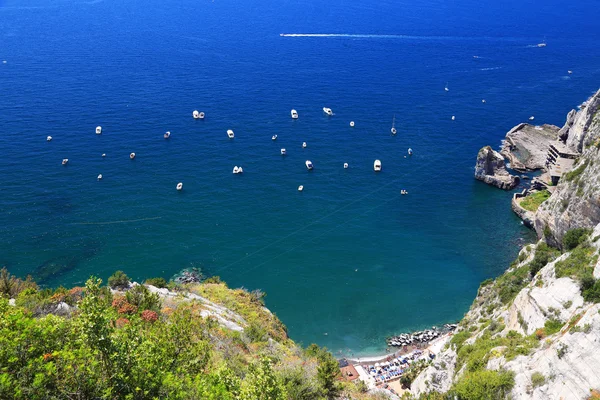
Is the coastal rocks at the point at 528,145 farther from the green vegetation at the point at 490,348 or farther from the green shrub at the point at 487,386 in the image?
the green shrub at the point at 487,386

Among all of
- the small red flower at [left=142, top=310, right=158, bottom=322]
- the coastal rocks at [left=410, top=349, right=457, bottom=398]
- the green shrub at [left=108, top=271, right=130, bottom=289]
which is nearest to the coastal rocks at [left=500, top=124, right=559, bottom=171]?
the coastal rocks at [left=410, top=349, right=457, bottom=398]

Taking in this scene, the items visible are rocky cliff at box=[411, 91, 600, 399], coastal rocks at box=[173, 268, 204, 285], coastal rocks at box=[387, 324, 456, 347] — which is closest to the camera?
rocky cliff at box=[411, 91, 600, 399]

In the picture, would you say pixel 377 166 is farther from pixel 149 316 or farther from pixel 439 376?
pixel 149 316

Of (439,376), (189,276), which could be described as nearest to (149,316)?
(439,376)

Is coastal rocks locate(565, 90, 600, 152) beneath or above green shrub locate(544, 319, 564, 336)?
above

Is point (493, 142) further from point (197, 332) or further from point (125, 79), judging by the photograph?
point (125, 79)

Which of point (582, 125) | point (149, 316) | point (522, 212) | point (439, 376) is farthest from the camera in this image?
point (582, 125)

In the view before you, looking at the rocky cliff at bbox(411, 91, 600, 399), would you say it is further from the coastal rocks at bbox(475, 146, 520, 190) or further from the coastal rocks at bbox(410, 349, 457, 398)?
the coastal rocks at bbox(475, 146, 520, 190)

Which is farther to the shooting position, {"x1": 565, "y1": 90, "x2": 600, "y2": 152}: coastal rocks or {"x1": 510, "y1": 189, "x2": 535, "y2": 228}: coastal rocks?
{"x1": 565, "y1": 90, "x2": 600, "y2": 152}: coastal rocks
